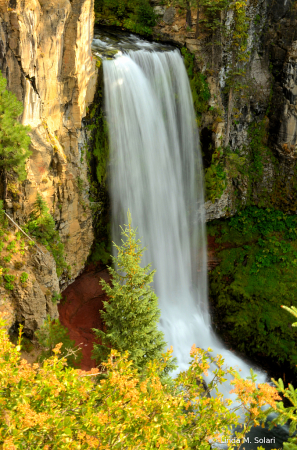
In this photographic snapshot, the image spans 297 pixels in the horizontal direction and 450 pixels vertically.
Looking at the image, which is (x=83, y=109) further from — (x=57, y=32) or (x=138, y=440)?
(x=138, y=440)

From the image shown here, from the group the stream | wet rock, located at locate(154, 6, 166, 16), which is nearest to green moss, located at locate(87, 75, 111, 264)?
the stream

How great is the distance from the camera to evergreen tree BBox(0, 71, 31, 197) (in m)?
8.82

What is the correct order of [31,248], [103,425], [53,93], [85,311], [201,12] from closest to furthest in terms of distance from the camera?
[103,425]
[31,248]
[53,93]
[85,311]
[201,12]

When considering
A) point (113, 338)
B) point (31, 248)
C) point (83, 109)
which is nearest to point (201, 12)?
point (83, 109)


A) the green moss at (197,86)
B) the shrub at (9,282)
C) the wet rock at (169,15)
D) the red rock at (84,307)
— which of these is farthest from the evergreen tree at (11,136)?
the wet rock at (169,15)

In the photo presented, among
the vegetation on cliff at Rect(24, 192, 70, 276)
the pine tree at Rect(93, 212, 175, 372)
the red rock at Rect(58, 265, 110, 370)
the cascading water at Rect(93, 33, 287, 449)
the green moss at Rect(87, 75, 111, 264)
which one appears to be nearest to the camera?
the pine tree at Rect(93, 212, 175, 372)

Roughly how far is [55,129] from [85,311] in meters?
8.11

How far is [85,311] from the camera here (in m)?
15.4

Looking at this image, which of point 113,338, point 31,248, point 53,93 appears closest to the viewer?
point 113,338

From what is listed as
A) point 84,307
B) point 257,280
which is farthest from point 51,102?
point 257,280

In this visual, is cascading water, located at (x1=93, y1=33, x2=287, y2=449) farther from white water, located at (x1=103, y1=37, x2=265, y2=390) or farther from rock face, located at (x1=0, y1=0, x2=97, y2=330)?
rock face, located at (x1=0, y1=0, x2=97, y2=330)

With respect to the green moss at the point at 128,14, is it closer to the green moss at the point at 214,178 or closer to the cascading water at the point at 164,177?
the cascading water at the point at 164,177

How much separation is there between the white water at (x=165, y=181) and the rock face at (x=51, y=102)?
2.17 meters

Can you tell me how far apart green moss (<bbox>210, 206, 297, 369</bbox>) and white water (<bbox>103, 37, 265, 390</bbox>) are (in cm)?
112
